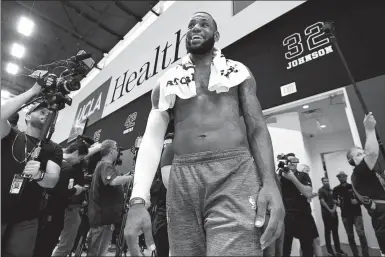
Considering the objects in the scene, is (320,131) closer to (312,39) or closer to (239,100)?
(312,39)

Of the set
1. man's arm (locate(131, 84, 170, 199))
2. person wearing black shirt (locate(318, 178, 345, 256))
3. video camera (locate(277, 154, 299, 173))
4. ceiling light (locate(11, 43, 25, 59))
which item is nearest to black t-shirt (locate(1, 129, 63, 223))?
man's arm (locate(131, 84, 170, 199))

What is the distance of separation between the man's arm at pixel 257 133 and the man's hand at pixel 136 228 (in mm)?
464

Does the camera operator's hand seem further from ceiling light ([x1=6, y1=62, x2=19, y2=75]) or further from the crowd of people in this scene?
ceiling light ([x1=6, y1=62, x2=19, y2=75])

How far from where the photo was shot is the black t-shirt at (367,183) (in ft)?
7.81

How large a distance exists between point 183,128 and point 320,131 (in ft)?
23.3

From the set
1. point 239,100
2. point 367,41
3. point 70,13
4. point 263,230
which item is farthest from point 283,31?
point 70,13

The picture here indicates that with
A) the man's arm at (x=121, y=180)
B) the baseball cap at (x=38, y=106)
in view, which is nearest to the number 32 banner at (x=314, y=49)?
the man's arm at (x=121, y=180)

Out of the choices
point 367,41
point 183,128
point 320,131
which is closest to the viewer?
point 183,128

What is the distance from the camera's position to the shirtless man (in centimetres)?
84

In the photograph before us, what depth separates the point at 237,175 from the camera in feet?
3.07

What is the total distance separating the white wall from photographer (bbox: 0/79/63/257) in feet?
4.95

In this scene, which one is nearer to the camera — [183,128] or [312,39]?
[183,128]

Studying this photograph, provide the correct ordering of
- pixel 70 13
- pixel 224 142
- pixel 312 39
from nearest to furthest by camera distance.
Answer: pixel 224 142 → pixel 312 39 → pixel 70 13

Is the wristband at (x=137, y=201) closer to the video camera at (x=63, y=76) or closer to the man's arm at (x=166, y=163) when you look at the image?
the man's arm at (x=166, y=163)
